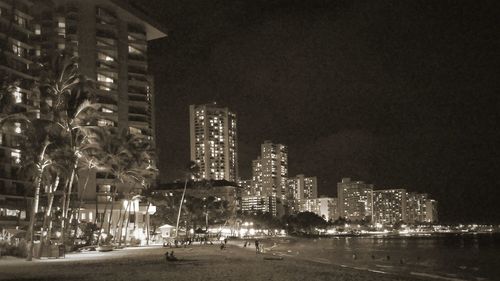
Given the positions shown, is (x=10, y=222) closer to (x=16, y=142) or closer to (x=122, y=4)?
(x=16, y=142)

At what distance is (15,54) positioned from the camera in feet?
276

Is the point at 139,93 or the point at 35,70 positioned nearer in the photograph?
the point at 35,70

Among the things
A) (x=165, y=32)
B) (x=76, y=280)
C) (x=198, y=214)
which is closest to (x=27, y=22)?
(x=165, y=32)

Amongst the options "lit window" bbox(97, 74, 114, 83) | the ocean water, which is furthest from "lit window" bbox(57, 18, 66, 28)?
the ocean water

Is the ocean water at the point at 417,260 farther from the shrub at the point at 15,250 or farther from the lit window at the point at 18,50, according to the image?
the lit window at the point at 18,50

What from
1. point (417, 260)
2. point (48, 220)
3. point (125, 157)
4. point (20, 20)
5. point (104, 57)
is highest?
point (20, 20)

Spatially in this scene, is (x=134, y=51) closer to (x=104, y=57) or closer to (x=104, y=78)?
(x=104, y=57)

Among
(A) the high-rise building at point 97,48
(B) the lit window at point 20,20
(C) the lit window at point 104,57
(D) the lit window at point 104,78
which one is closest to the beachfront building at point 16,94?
(B) the lit window at point 20,20

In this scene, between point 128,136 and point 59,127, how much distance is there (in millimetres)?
24259

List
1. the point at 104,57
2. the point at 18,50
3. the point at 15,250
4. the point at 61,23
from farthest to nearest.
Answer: the point at 104,57 < the point at 61,23 < the point at 18,50 < the point at 15,250

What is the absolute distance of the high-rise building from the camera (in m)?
86.6

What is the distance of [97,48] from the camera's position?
4117 inches

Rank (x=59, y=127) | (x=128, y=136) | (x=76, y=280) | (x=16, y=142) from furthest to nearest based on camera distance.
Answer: (x=16, y=142), (x=128, y=136), (x=59, y=127), (x=76, y=280)

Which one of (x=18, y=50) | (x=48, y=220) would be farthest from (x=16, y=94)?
(x=48, y=220)
